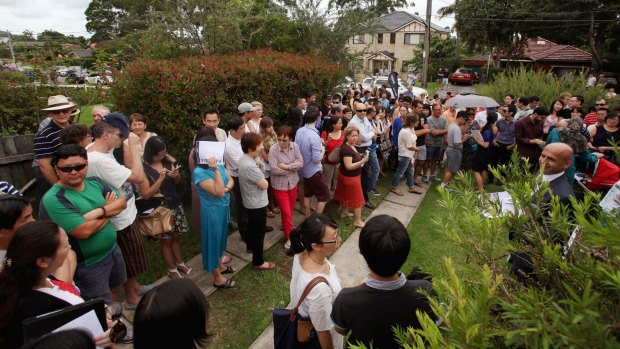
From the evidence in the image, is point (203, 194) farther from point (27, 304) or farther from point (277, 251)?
point (27, 304)

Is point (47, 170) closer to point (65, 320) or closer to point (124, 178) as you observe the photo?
point (124, 178)

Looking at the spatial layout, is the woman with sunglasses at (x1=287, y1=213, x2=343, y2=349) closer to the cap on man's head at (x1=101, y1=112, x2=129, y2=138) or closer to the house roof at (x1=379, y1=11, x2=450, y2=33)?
the cap on man's head at (x1=101, y1=112, x2=129, y2=138)

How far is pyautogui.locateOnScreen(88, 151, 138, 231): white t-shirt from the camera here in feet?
9.84

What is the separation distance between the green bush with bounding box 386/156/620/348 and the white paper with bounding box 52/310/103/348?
5.46ft

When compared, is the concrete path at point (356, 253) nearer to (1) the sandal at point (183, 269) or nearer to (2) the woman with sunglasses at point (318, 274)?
(2) the woman with sunglasses at point (318, 274)

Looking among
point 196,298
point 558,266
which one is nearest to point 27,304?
point 196,298

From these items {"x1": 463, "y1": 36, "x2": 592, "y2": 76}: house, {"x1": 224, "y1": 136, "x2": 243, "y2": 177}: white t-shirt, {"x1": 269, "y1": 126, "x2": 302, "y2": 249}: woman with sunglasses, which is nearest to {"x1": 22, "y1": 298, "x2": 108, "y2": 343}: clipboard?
{"x1": 224, "y1": 136, "x2": 243, "y2": 177}: white t-shirt

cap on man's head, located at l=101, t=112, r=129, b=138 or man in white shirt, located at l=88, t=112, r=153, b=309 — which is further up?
cap on man's head, located at l=101, t=112, r=129, b=138

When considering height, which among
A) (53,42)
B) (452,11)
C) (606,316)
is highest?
(452,11)

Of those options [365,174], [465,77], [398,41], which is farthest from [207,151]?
[398,41]

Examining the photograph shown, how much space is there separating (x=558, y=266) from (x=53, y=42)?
32.1 feet

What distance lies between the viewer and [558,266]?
3.66ft

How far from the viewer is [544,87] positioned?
39.4ft

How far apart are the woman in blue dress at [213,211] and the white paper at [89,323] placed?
1795 mm
